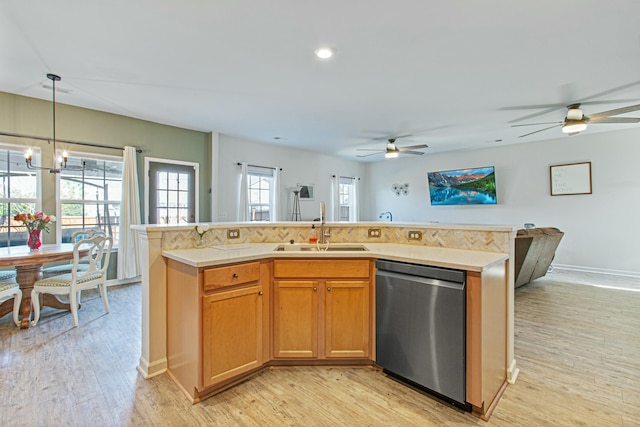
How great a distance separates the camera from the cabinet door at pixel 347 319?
2273 mm

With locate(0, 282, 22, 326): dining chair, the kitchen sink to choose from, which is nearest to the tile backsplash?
the kitchen sink

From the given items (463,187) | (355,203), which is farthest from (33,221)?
(463,187)

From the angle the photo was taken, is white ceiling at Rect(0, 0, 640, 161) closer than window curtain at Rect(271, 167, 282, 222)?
Yes

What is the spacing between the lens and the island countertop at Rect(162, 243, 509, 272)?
189 centimetres

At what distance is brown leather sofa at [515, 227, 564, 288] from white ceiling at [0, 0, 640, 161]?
1.79 m

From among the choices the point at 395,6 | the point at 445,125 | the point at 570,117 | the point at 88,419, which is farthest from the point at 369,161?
the point at 88,419

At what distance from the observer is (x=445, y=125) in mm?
5137

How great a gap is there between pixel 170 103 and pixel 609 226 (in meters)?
7.92

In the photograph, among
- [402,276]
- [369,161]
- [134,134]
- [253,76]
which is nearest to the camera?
[402,276]

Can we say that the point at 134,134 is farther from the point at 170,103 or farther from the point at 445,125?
the point at 445,125

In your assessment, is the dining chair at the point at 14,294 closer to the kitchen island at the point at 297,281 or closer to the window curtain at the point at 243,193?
the kitchen island at the point at 297,281

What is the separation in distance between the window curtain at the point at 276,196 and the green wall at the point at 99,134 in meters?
1.47

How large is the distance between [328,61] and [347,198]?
605 centimetres

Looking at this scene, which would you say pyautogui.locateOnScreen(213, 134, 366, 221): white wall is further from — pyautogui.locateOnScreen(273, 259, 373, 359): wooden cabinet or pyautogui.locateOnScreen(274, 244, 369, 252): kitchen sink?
pyautogui.locateOnScreen(273, 259, 373, 359): wooden cabinet
